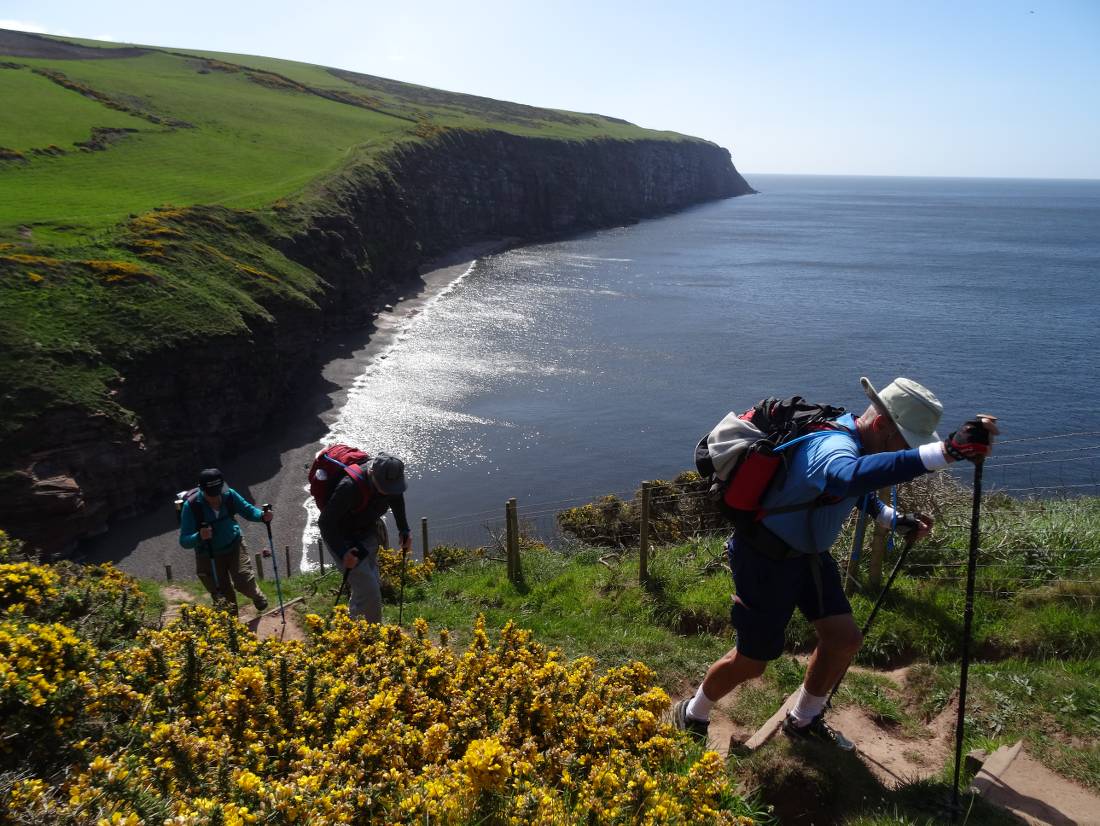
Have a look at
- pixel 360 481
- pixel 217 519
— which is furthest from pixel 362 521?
pixel 217 519

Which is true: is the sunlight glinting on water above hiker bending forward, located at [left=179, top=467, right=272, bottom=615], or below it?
below

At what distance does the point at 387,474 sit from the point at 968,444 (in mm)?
4685

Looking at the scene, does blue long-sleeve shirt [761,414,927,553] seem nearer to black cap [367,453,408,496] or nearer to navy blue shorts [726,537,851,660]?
navy blue shorts [726,537,851,660]

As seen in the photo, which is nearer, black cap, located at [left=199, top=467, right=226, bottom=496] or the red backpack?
the red backpack

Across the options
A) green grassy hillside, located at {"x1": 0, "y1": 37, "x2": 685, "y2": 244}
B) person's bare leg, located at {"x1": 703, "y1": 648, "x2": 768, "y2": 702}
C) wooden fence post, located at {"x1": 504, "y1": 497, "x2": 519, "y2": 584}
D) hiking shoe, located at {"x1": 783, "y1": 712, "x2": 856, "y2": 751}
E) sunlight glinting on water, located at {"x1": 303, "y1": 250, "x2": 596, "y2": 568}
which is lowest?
sunlight glinting on water, located at {"x1": 303, "y1": 250, "x2": 596, "y2": 568}

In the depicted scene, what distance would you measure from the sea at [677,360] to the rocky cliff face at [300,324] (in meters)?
4.72

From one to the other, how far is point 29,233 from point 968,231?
418ft

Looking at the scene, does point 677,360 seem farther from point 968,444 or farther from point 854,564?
point 968,444

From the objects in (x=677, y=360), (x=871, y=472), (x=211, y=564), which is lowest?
(x=677, y=360)

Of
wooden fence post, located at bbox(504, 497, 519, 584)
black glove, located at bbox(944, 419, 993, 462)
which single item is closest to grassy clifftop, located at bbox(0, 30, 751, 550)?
wooden fence post, located at bbox(504, 497, 519, 584)

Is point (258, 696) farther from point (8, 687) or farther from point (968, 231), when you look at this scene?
point (968, 231)

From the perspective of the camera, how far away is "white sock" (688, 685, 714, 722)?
489 cm

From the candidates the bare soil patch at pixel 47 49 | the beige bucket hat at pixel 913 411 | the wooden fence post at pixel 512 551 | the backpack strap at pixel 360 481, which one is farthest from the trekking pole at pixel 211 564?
the bare soil patch at pixel 47 49

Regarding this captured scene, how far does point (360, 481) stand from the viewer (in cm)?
655
